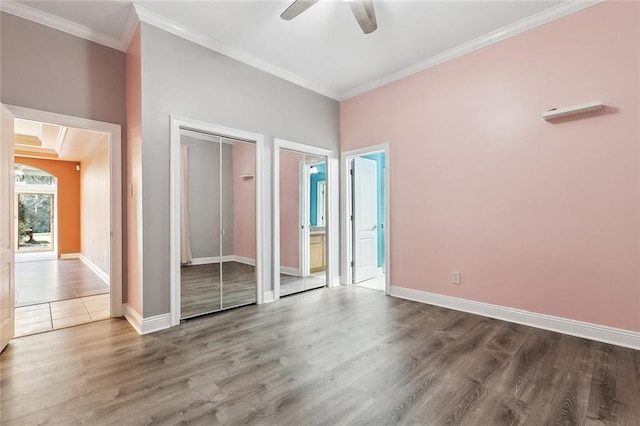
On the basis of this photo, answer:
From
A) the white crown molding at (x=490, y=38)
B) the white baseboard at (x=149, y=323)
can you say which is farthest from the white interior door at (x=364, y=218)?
the white baseboard at (x=149, y=323)

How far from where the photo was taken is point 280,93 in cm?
411

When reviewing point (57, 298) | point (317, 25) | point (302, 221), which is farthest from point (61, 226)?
point (317, 25)

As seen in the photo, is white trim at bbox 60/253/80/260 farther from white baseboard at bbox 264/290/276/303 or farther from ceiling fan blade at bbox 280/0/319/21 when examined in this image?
ceiling fan blade at bbox 280/0/319/21

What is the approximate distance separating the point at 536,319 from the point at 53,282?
7.35m

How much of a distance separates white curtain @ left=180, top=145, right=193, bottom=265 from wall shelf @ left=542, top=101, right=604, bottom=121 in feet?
12.3

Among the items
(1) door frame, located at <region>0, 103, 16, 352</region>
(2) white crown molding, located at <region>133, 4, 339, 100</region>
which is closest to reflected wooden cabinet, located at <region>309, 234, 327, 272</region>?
(2) white crown molding, located at <region>133, 4, 339, 100</region>

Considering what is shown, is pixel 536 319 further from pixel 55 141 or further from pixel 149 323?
pixel 55 141

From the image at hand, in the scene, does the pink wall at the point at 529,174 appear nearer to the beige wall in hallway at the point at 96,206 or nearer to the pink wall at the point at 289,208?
the pink wall at the point at 289,208

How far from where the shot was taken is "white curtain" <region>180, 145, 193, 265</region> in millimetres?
3206

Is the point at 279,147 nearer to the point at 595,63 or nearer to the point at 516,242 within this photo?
the point at 516,242

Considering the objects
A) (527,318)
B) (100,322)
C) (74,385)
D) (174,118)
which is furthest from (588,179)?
(100,322)

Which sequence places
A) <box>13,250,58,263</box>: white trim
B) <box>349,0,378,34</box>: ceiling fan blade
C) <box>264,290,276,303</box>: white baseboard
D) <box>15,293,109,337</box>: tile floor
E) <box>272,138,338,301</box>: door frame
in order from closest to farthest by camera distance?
<box>349,0,378,34</box>: ceiling fan blade
<box>15,293,109,337</box>: tile floor
<box>264,290,276,303</box>: white baseboard
<box>272,138,338,301</box>: door frame
<box>13,250,58,263</box>: white trim

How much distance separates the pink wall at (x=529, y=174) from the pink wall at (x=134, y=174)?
3133 millimetres

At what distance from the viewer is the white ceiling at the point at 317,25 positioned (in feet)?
9.14
